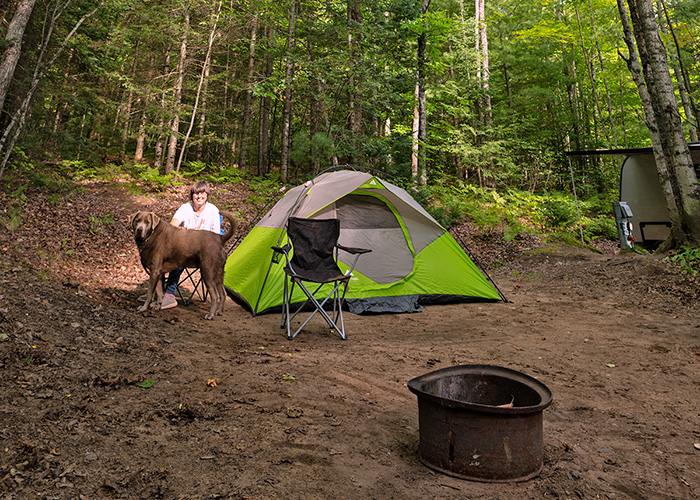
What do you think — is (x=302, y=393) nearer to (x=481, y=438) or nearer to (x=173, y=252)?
(x=481, y=438)

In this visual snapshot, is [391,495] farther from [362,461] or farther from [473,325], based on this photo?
[473,325]

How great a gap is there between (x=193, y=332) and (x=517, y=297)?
444 centimetres

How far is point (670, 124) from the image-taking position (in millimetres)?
A: 6273

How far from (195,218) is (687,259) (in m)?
6.71

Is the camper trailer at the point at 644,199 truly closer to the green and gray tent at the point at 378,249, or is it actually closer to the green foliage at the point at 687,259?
the green foliage at the point at 687,259

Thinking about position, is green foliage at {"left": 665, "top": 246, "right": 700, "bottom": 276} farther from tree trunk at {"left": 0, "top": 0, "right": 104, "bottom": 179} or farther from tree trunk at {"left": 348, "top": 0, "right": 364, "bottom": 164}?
tree trunk at {"left": 0, "top": 0, "right": 104, "bottom": 179}

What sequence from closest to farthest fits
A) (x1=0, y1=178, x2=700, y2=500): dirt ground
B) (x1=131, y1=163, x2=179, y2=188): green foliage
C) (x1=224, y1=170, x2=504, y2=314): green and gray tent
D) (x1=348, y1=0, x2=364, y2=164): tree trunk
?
(x1=0, y1=178, x2=700, y2=500): dirt ground → (x1=224, y1=170, x2=504, y2=314): green and gray tent → (x1=348, y1=0, x2=364, y2=164): tree trunk → (x1=131, y1=163, x2=179, y2=188): green foliage

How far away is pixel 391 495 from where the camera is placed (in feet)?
5.75

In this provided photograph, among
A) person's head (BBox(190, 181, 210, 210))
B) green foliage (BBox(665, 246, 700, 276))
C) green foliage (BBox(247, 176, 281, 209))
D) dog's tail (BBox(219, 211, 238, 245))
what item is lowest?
green foliage (BBox(665, 246, 700, 276))

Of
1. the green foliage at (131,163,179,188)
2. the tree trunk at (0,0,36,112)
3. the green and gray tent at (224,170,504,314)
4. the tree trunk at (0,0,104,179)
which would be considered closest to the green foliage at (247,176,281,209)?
the green foliage at (131,163,179,188)

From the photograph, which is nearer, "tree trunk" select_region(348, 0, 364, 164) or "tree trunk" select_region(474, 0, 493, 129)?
"tree trunk" select_region(348, 0, 364, 164)

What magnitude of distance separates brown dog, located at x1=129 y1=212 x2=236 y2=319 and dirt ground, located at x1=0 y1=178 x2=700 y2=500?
354 millimetres

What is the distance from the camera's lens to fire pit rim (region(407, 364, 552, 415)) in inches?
71.6

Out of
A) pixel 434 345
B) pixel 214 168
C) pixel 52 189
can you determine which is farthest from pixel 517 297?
pixel 214 168
